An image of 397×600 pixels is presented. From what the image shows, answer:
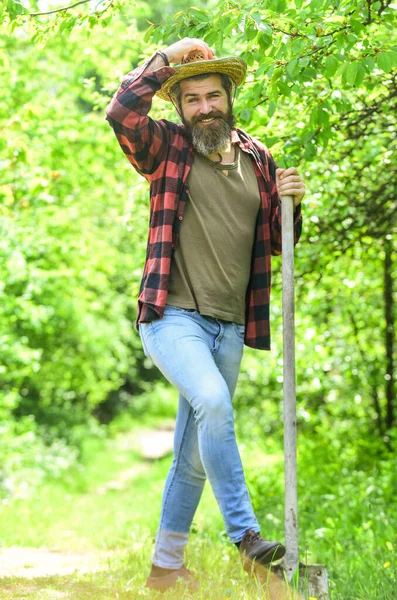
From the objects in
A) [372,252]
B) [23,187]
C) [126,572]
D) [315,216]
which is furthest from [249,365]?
[126,572]

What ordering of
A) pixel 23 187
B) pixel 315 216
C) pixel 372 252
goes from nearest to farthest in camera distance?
pixel 315 216 → pixel 372 252 → pixel 23 187

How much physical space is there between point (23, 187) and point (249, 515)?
5333 millimetres

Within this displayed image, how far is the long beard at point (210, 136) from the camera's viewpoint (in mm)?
3275

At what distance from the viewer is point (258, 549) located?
112 inches

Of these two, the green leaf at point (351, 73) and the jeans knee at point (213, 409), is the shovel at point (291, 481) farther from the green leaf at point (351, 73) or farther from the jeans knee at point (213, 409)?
the green leaf at point (351, 73)

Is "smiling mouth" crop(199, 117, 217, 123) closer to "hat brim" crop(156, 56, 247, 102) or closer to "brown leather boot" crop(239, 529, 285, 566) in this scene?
"hat brim" crop(156, 56, 247, 102)

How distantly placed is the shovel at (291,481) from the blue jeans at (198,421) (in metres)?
0.16

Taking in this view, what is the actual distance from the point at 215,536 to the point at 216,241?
8.36 feet

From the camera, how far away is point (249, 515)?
2.96 meters

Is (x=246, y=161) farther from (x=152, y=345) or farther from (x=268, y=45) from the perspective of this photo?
(x=152, y=345)

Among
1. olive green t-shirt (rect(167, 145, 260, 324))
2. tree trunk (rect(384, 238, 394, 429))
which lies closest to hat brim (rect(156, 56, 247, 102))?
olive green t-shirt (rect(167, 145, 260, 324))

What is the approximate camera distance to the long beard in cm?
328

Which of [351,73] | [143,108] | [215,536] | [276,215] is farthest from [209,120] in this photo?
[215,536]

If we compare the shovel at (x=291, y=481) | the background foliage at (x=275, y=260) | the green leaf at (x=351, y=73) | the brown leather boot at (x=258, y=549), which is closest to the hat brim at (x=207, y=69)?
the background foliage at (x=275, y=260)
